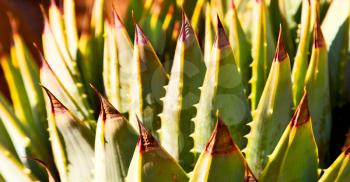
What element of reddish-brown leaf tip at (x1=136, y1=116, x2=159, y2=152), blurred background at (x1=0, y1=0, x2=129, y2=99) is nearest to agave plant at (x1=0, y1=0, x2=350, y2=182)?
reddish-brown leaf tip at (x1=136, y1=116, x2=159, y2=152)

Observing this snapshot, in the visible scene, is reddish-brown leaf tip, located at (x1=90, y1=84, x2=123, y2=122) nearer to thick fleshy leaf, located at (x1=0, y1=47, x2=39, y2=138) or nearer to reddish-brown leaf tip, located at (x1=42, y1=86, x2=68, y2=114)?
reddish-brown leaf tip, located at (x1=42, y1=86, x2=68, y2=114)

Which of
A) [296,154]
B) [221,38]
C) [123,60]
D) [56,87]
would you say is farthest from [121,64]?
[296,154]

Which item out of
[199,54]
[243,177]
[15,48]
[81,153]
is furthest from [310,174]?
[15,48]

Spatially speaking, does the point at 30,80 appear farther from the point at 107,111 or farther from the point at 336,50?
the point at 336,50

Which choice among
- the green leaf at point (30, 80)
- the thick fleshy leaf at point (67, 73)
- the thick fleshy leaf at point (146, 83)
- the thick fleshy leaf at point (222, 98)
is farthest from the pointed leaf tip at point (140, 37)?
the green leaf at point (30, 80)

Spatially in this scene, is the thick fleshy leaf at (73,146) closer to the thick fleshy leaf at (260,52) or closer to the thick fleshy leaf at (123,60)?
the thick fleshy leaf at (123,60)

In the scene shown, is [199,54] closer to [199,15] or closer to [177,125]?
[177,125]
